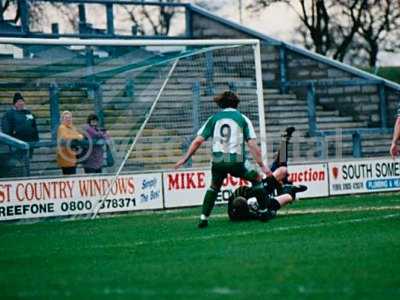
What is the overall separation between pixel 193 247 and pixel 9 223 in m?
7.28

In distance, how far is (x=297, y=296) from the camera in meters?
10.8

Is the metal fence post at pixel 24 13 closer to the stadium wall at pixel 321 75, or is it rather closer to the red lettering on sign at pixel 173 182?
the stadium wall at pixel 321 75

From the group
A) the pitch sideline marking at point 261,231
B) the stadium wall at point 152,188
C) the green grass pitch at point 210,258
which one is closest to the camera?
the green grass pitch at point 210,258

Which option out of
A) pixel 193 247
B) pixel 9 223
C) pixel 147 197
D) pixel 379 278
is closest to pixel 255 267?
pixel 379 278

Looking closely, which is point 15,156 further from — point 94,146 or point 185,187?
point 185,187

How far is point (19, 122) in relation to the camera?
23.0 meters

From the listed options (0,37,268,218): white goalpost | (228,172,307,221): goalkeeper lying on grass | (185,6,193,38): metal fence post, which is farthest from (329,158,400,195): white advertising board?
(185,6,193,38): metal fence post

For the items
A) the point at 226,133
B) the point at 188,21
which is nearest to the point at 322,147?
the point at 188,21

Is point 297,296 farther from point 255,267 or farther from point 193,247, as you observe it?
point 193,247

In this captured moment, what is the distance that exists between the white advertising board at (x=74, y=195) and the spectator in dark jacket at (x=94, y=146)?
458 mm

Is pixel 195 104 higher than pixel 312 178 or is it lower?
higher

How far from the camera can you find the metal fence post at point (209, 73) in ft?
82.3

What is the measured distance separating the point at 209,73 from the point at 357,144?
5.99 m

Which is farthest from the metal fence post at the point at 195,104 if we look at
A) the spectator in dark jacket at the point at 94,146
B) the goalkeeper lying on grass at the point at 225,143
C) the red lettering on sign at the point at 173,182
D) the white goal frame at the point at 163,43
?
the goalkeeper lying on grass at the point at 225,143
